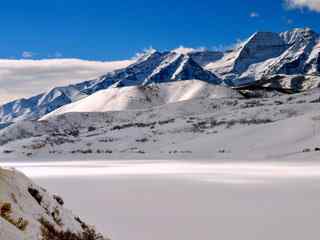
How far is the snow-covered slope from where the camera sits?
25.4 ft

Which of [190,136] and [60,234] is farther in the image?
[190,136]

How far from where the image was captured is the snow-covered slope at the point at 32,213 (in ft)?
25.4

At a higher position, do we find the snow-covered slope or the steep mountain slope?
the snow-covered slope

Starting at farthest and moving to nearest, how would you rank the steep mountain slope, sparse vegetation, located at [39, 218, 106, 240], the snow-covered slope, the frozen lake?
the steep mountain slope, the frozen lake, sparse vegetation, located at [39, 218, 106, 240], the snow-covered slope

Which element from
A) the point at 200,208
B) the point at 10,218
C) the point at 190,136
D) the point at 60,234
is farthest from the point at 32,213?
the point at 190,136

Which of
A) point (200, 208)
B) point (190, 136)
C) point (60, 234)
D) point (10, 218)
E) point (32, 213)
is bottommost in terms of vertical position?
point (190, 136)

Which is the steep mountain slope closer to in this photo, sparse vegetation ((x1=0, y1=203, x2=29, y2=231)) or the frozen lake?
the frozen lake

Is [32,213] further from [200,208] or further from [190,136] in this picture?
[190,136]

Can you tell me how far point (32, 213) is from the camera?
895cm

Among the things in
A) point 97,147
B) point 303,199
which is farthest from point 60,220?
point 97,147

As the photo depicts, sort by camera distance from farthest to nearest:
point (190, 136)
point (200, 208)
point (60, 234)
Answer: point (190, 136) < point (200, 208) < point (60, 234)

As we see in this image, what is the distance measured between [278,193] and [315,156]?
3443 centimetres

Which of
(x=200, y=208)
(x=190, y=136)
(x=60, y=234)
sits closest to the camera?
(x=60, y=234)

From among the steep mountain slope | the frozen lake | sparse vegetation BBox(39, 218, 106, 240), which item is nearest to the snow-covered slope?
sparse vegetation BBox(39, 218, 106, 240)
